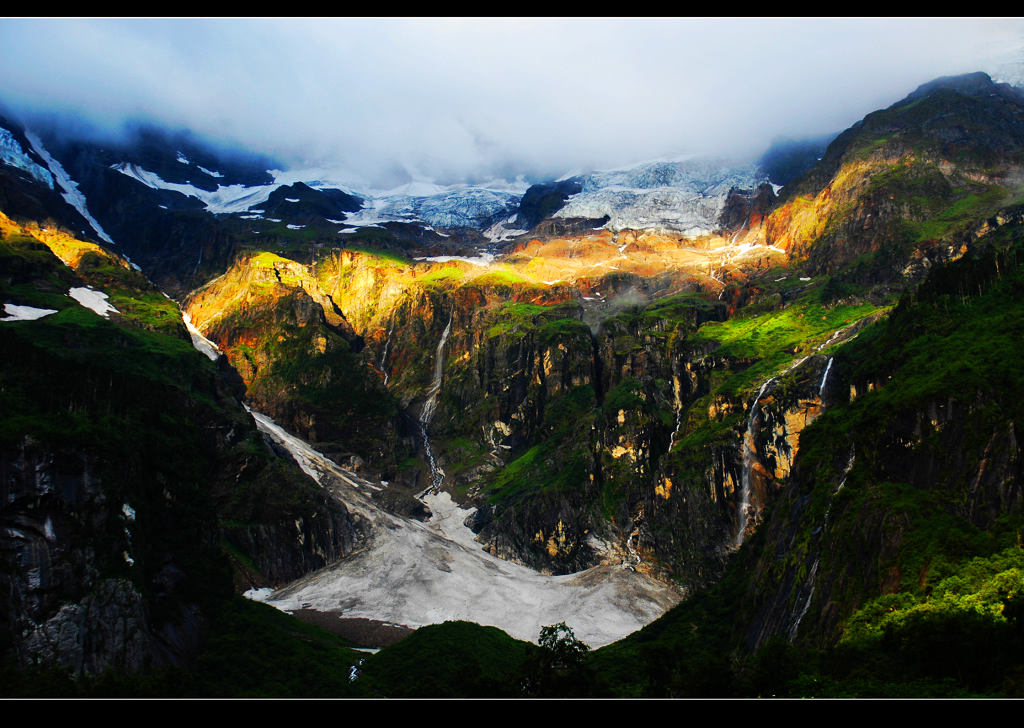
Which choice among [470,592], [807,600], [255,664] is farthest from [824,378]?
[255,664]

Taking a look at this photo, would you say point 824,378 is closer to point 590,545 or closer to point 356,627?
point 590,545

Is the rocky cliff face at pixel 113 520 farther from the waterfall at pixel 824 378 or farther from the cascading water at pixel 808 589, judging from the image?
the waterfall at pixel 824 378

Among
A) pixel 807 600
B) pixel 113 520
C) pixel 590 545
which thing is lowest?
pixel 590 545

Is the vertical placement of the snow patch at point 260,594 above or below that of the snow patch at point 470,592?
above

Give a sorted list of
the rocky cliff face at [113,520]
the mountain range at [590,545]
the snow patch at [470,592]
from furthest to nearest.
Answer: the snow patch at [470,592] < the rocky cliff face at [113,520] < the mountain range at [590,545]

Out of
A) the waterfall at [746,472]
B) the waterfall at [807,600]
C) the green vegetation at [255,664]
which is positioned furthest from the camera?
the waterfall at [746,472]

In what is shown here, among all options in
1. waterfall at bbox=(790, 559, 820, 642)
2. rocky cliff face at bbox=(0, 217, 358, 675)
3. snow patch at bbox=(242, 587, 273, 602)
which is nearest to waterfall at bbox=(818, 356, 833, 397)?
waterfall at bbox=(790, 559, 820, 642)

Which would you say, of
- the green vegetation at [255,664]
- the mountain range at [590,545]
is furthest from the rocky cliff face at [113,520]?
the green vegetation at [255,664]

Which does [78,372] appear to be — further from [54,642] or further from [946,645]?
[946,645]

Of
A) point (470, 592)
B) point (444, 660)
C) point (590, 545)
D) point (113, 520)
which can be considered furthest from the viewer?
point (590, 545)

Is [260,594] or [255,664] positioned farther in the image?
[260,594]

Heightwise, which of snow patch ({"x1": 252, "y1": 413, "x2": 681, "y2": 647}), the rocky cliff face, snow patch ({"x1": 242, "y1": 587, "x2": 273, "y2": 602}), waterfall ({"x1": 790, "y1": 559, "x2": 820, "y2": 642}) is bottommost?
snow patch ({"x1": 252, "y1": 413, "x2": 681, "y2": 647})

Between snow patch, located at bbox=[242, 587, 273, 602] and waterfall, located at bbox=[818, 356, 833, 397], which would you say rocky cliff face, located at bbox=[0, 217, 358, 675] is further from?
waterfall, located at bbox=[818, 356, 833, 397]

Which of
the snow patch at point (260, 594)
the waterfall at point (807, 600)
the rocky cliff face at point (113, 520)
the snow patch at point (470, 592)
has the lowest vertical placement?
the snow patch at point (470, 592)
